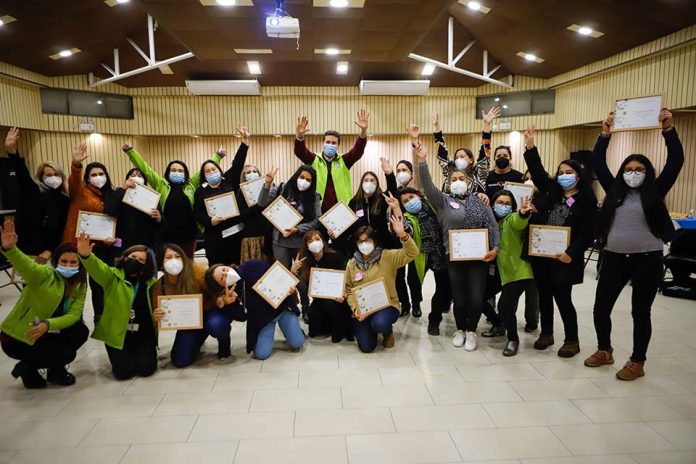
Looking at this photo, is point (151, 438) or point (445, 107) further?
point (445, 107)

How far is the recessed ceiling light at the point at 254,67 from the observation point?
939 cm

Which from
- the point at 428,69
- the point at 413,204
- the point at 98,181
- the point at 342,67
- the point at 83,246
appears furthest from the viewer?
the point at 428,69

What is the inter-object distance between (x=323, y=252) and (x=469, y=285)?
52.4 inches

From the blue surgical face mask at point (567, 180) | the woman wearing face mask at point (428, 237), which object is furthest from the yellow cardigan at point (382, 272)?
the blue surgical face mask at point (567, 180)

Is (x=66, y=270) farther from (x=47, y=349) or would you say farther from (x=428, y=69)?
(x=428, y=69)

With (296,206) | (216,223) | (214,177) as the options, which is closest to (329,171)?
(296,206)

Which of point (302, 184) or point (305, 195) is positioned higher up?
point (302, 184)

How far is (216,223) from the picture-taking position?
4.36 m

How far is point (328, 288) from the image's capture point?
3904 millimetres

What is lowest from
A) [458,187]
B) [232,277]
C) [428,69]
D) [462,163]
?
[232,277]

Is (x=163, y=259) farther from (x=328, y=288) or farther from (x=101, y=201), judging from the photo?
(x=328, y=288)

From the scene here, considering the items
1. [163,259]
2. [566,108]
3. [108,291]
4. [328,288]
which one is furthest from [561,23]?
[108,291]

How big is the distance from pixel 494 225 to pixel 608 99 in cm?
652

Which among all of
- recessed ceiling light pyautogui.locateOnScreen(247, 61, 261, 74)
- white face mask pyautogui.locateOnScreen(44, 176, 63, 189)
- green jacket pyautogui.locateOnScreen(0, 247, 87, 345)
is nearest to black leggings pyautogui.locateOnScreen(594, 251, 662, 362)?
green jacket pyautogui.locateOnScreen(0, 247, 87, 345)
